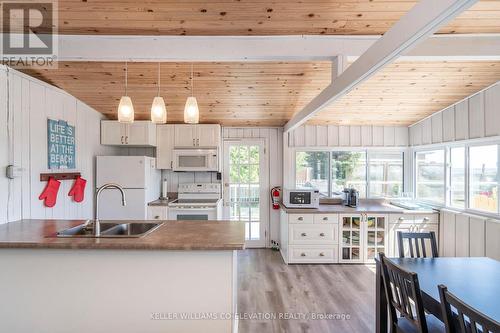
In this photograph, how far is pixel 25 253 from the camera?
1.84m

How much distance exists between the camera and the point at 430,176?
4105mm

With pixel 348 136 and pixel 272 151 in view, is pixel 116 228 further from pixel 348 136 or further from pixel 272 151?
pixel 348 136

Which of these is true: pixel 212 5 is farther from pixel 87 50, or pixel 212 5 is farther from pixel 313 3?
pixel 87 50

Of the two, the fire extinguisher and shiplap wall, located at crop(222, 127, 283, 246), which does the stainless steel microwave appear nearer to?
the fire extinguisher

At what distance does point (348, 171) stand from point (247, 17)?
3276 millimetres

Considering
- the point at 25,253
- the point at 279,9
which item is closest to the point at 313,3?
the point at 279,9

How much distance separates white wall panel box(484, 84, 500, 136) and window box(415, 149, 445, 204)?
874 millimetres

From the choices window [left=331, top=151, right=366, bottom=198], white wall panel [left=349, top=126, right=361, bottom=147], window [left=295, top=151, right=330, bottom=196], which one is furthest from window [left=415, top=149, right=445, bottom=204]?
window [left=295, top=151, right=330, bottom=196]

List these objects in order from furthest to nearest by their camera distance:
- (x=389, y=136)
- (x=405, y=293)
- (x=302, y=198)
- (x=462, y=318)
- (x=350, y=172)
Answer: (x=350, y=172)
(x=389, y=136)
(x=302, y=198)
(x=405, y=293)
(x=462, y=318)

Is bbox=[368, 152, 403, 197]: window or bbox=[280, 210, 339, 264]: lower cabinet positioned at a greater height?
bbox=[368, 152, 403, 197]: window

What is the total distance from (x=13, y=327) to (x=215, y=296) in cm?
144

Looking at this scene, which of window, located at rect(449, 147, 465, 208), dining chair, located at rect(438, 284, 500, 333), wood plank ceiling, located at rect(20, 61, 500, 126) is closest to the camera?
dining chair, located at rect(438, 284, 500, 333)

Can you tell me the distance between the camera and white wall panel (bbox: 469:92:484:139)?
10.2ft

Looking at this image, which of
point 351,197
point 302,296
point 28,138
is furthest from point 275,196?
point 28,138
